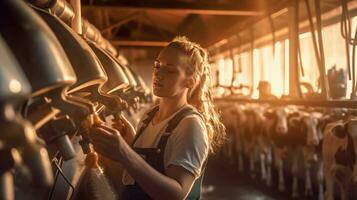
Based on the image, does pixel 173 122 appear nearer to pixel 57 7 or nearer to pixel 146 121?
pixel 146 121

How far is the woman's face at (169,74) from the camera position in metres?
1.38

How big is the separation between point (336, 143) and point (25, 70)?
10.2ft

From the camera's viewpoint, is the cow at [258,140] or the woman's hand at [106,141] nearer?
the woman's hand at [106,141]

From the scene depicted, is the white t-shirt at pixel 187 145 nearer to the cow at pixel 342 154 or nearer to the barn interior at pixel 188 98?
the barn interior at pixel 188 98

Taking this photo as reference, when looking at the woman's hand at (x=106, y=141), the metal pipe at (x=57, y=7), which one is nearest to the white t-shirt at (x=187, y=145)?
the woman's hand at (x=106, y=141)

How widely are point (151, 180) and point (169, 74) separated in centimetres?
36

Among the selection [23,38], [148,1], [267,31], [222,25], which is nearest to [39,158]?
[23,38]

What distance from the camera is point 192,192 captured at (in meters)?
1.40

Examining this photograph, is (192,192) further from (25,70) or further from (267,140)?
(267,140)

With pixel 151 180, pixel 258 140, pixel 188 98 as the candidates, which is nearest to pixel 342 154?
pixel 188 98

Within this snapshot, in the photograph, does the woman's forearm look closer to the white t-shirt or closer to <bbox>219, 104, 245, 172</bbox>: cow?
the white t-shirt

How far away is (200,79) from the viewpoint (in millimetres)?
1559

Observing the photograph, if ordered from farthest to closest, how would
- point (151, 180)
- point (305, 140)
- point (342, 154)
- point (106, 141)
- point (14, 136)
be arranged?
point (305, 140) < point (342, 154) < point (151, 180) < point (106, 141) < point (14, 136)

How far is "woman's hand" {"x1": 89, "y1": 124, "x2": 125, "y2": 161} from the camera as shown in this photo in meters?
0.99
